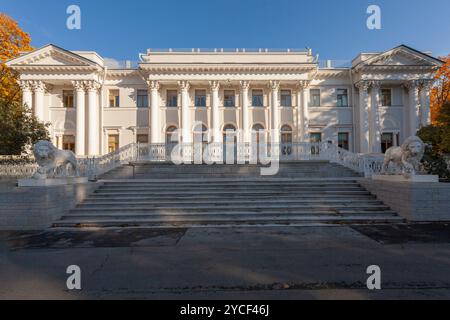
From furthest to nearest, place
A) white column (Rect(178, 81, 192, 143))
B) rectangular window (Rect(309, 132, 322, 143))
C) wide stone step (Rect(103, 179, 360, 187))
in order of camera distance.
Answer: rectangular window (Rect(309, 132, 322, 143)) → white column (Rect(178, 81, 192, 143)) → wide stone step (Rect(103, 179, 360, 187))

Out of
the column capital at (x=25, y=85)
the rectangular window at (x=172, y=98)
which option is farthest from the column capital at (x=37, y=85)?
the rectangular window at (x=172, y=98)

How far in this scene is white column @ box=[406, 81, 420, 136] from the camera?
2714 cm

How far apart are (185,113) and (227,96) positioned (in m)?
5.28

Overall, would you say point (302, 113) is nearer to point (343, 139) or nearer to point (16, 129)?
point (343, 139)

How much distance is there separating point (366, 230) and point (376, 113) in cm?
2442

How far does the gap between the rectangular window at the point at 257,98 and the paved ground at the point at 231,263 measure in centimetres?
2262

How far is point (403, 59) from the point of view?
27.4m

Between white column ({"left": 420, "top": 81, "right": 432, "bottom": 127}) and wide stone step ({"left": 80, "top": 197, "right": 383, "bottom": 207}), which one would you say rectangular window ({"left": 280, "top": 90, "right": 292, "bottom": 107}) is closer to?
white column ({"left": 420, "top": 81, "right": 432, "bottom": 127})

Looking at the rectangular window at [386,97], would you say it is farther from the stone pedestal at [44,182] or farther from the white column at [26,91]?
the white column at [26,91]

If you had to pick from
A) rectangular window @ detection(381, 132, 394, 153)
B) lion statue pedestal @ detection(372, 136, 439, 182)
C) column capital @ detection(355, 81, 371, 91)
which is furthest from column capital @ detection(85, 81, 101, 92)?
rectangular window @ detection(381, 132, 394, 153)

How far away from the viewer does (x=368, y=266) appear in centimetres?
461

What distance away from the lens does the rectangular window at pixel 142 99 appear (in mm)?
28438

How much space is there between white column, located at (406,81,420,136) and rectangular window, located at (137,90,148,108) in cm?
2856
